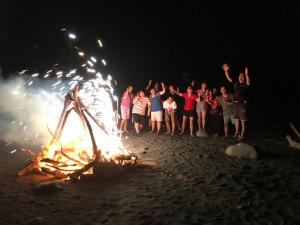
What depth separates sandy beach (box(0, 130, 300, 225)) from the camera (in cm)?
553

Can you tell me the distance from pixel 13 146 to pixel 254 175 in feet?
27.8

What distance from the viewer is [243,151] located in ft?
31.5

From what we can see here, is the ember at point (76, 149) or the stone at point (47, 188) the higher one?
the ember at point (76, 149)

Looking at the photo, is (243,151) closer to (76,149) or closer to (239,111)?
(239,111)

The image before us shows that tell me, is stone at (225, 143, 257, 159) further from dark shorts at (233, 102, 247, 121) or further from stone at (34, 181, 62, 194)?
stone at (34, 181, 62, 194)

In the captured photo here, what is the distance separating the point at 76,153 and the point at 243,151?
479 cm

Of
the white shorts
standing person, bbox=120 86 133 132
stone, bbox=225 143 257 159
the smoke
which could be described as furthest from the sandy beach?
standing person, bbox=120 86 133 132

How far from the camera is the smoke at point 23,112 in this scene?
47.5 feet

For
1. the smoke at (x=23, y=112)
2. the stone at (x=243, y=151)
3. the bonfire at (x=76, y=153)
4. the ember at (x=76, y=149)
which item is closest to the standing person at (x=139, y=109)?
the smoke at (x=23, y=112)

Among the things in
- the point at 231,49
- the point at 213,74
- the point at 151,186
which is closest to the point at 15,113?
the point at 151,186

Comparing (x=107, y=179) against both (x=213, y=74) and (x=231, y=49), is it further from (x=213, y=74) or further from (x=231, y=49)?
(x=231, y=49)

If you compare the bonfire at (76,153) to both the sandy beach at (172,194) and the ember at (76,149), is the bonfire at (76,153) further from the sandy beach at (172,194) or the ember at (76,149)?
the sandy beach at (172,194)

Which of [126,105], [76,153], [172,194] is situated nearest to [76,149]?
[76,153]

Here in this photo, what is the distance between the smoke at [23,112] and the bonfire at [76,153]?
5074 millimetres
